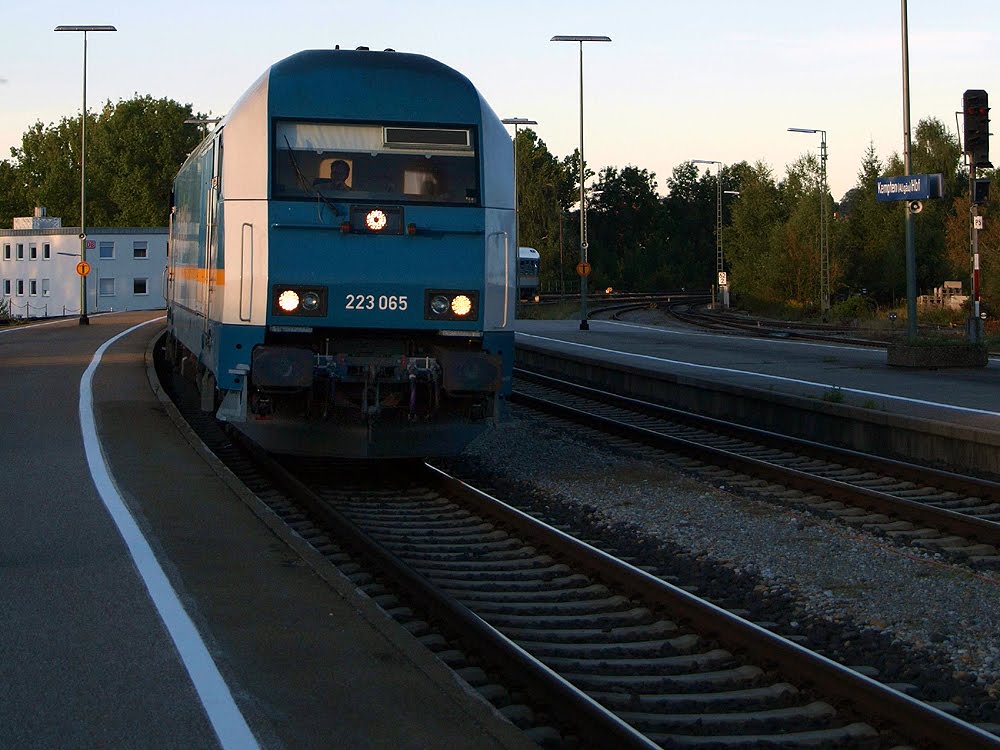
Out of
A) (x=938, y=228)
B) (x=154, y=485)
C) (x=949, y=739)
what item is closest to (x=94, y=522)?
(x=154, y=485)

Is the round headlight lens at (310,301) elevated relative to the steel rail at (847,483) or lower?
elevated

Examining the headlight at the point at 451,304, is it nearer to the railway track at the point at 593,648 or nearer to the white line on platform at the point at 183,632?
the railway track at the point at 593,648

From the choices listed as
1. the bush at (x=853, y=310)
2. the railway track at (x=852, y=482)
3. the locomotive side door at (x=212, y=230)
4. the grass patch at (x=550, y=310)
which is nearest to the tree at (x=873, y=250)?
the bush at (x=853, y=310)

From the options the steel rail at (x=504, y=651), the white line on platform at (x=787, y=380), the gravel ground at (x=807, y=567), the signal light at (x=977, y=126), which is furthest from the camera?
the signal light at (x=977, y=126)

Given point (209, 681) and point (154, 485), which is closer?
point (209, 681)

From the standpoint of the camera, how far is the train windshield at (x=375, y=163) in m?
11.3

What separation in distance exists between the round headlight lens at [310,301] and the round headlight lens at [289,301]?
0.20ft

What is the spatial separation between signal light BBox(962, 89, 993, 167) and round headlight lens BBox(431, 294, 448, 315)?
15583mm

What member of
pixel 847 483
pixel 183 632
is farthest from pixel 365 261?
pixel 183 632

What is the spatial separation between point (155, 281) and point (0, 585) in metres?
84.0

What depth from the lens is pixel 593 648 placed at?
6.77 meters

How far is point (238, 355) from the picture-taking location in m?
11.2

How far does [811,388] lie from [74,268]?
78.7 meters

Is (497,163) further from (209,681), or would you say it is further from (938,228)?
(938,228)
